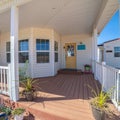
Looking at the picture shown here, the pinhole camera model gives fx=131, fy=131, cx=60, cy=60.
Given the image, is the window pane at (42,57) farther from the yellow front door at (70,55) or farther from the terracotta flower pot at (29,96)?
the terracotta flower pot at (29,96)

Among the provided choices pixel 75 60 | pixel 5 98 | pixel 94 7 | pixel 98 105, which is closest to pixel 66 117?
pixel 98 105

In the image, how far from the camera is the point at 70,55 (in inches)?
393

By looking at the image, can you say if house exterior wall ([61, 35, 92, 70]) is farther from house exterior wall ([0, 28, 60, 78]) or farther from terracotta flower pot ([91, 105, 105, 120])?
terracotta flower pot ([91, 105, 105, 120])

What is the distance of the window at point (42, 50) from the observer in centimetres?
740

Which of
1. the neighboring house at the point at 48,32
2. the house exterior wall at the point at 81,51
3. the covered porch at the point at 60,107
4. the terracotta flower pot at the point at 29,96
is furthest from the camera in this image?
the house exterior wall at the point at 81,51

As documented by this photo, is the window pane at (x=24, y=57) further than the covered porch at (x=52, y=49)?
Yes

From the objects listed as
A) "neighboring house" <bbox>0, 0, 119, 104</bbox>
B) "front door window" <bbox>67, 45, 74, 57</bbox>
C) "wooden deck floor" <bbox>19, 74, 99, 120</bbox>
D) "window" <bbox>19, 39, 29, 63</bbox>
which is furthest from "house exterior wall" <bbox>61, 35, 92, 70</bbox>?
"wooden deck floor" <bbox>19, 74, 99, 120</bbox>

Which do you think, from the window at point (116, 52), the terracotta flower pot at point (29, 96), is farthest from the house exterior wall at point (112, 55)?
the terracotta flower pot at point (29, 96)

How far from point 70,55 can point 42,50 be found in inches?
120

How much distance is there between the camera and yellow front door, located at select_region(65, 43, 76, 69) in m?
9.92

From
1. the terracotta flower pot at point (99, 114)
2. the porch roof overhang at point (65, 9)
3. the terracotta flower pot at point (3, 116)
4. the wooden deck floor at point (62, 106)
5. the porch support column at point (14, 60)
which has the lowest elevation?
the terracotta flower pot at point (3, 116)

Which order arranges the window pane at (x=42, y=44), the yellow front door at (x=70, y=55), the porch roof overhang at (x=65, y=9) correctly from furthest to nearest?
→ the yellow front door at (x=70, y=55) < the window pane at (x=42, y=44) < the porch roof overhang at (x=65, y=9)

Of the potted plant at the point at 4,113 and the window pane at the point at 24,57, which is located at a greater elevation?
the window pane at the point at 24,57

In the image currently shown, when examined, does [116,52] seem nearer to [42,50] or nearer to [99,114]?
[42,50]
